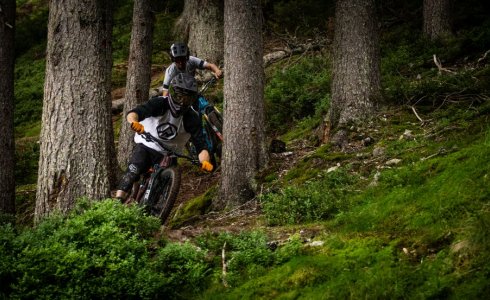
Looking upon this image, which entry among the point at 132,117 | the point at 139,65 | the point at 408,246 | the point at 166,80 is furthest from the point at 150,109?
the point at 139,65

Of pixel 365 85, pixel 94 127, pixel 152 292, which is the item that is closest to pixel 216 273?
pixel 152 292

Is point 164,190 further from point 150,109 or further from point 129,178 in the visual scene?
point 150,109

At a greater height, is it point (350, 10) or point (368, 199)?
point (350, 10)

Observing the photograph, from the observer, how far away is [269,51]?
17.5m

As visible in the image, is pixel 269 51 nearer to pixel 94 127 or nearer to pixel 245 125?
pixel 245 125

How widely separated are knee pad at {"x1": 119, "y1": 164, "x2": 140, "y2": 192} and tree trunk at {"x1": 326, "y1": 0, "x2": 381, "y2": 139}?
3533mm

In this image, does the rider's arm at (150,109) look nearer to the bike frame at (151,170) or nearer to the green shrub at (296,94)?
the bike frame at (151,170)

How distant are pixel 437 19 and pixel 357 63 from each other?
611cm

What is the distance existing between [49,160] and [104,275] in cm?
222

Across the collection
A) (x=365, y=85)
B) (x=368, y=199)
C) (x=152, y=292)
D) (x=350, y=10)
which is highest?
(x=350, y=10)

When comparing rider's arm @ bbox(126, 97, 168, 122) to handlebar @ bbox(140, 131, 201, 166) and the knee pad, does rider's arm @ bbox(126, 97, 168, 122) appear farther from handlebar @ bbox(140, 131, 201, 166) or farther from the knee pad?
the knee pad

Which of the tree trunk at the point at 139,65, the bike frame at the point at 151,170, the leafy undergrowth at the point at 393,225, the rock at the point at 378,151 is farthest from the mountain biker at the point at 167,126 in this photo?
the tree trunk at the point at 139,65

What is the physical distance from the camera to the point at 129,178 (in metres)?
7.57

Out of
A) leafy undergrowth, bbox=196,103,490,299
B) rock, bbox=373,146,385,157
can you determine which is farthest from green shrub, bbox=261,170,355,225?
rock, bbox=373,146,385,157
